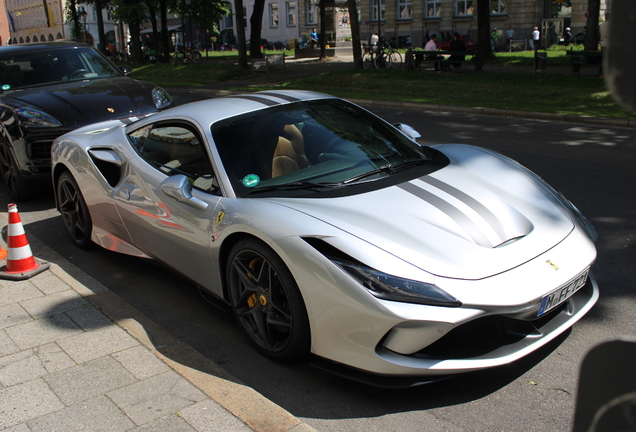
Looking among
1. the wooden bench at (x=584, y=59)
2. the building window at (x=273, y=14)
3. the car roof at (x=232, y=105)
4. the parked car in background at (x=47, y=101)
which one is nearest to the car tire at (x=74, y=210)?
the car roof at (x=232, y=105)

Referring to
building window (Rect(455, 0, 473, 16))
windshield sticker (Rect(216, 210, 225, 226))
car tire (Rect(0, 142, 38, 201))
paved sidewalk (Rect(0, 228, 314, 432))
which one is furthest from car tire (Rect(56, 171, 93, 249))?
building window (Rect(455, 0, 473, 16))

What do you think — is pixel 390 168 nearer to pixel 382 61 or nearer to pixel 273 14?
pixel 382 61

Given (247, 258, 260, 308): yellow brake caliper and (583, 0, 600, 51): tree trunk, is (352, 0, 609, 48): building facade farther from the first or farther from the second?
(247, 258, 260, 308): yellow brake caliper

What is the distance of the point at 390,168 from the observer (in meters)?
3.85

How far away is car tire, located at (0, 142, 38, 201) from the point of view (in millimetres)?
6912

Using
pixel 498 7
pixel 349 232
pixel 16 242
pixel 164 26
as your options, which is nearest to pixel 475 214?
pixel 349 232

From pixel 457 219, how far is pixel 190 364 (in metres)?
1.67

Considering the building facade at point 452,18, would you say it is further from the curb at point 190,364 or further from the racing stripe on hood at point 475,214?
the racing stripe on hood at point 475,214

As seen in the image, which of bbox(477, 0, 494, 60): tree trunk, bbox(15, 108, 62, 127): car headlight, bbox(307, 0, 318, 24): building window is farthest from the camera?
bbox(307, 0, 318, 24): building window

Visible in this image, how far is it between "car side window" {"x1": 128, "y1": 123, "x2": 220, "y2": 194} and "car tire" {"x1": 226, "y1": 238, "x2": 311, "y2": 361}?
56cm

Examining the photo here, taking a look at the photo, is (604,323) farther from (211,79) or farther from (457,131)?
(211,79)

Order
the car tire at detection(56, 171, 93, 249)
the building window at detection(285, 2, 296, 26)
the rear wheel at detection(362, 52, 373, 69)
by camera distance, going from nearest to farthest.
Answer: the car tire at detection(56, 171, 93, 249)
the rear wheel at detection(362, 52, 373, 69)
the building window at detection(285, 2, 296, 26)

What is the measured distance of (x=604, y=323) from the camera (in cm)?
359

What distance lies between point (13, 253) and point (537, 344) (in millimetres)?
3915
